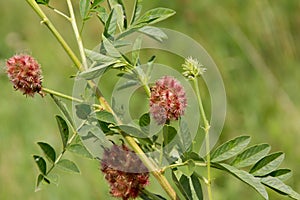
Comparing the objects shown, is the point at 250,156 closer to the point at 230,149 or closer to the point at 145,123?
the point at 230,149

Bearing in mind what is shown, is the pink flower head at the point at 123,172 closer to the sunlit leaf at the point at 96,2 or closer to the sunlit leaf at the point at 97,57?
the sunlit leaf at the point at 97,57

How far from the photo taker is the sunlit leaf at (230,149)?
94cm

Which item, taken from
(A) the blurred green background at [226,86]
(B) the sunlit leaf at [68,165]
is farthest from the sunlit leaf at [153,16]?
(A) the blurred green background at [226,86]

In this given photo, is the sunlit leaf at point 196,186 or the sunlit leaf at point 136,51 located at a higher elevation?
the sunlit leaf at point 136,51

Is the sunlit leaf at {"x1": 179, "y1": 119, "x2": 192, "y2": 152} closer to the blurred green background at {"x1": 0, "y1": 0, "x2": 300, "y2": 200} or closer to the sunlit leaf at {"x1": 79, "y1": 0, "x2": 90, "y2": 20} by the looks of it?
the sunlit leaf at {"x1": 79, "y1": 0, "x2": 90, "y2": 20}

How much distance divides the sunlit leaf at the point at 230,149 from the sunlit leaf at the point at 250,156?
0.4 inches

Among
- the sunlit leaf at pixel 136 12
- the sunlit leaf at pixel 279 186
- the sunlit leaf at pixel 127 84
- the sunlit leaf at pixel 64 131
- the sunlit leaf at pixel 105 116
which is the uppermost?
the sunlit leaf at pixel 136 12

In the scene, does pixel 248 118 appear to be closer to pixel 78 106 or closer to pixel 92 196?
pixel 92 196

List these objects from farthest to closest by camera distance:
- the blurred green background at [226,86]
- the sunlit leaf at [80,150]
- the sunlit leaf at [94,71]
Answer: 1. the blurred green background at [226,86]
2. the sunlit leaf at [80,150]
3. the sunlit leaf at [94,71]

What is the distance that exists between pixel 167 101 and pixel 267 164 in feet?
0.68

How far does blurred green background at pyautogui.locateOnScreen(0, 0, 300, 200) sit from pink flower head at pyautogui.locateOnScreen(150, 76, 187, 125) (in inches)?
68.0

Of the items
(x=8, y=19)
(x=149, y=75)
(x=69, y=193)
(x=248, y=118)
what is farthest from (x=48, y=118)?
(x=149, y=75)

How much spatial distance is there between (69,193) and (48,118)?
578mm

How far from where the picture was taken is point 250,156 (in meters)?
0.98
